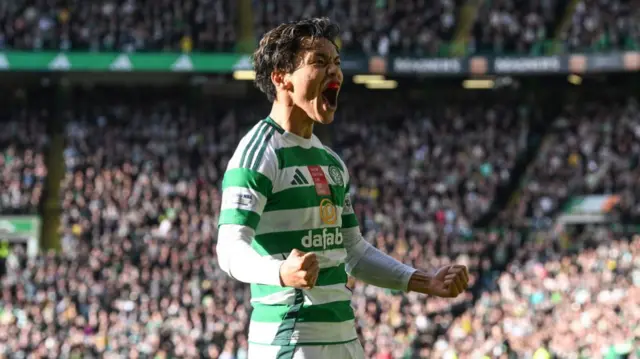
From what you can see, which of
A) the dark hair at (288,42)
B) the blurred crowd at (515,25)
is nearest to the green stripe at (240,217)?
the dark hair at (288,42)

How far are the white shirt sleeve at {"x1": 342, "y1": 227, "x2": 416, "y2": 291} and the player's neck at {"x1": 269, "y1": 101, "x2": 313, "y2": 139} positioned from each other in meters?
0.52

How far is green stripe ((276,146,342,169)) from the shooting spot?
4391 millimetres

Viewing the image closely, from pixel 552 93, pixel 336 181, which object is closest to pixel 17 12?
pixel 552 93

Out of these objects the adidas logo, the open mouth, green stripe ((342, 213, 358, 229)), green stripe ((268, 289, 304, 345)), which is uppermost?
the open mouth

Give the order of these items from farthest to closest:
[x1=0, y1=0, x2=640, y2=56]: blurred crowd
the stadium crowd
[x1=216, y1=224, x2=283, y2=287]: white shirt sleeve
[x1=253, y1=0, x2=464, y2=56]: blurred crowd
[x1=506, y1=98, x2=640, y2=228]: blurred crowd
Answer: [x1=253, y1=0, x2=464, y2=56]: blurred crowd, [x1=0, y1=0, x2=640, y2=56]: blurred crowd, [x1=506, y1=98, x2=640, y2=228]: blurred crowd, the stadium crowd, [x1=216, y1=224, x2=283, y2=287]: white shirt sleeve

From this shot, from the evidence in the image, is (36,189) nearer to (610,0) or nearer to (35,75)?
(35,75)

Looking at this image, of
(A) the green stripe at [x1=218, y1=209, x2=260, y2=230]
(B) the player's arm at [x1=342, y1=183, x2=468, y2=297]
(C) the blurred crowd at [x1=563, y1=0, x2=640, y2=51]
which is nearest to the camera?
Answer: (A) the green stripe at [x1=218, y1=209, x2=260, y2=230]

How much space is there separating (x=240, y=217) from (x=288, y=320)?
48cm

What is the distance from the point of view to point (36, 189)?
26.7m

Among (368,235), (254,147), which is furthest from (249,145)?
(368,235)

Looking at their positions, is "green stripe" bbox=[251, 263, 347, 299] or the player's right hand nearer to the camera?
the player's right hand

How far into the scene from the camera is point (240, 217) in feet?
13.6

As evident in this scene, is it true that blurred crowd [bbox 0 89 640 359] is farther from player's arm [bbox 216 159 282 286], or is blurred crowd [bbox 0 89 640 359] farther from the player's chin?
player's arm [bbox 216 159 282 286]

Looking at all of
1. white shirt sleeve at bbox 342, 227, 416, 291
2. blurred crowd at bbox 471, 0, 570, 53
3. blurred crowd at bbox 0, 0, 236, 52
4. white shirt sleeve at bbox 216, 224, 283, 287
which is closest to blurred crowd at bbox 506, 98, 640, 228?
blurred crowd at bbox 471, 0, 570, 53
